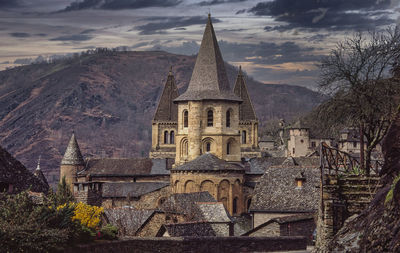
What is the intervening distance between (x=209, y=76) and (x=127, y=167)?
54.4ft

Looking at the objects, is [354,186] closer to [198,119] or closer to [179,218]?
[179,218]

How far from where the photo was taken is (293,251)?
27.1 meters

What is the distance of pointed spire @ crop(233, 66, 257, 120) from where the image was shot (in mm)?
93188

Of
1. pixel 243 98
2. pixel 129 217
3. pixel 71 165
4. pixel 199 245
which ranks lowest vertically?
pixel 71 165

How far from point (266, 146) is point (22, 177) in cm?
12639

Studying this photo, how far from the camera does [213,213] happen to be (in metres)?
43.6

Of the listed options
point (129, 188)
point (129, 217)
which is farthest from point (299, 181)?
point (129, 188)

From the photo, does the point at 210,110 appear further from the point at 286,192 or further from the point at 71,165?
the point at 286,192

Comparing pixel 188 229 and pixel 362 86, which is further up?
pixel 362 86

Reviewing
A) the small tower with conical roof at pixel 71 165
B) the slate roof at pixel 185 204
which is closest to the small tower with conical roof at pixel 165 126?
the small tower with conical roof at pixel 71 165

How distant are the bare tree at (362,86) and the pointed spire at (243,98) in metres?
63.6

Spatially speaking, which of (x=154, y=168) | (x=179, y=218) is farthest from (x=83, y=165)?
(x=179, y=218)

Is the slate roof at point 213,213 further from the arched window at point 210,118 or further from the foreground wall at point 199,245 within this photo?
the arched window at point 210,118

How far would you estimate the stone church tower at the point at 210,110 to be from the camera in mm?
76562
